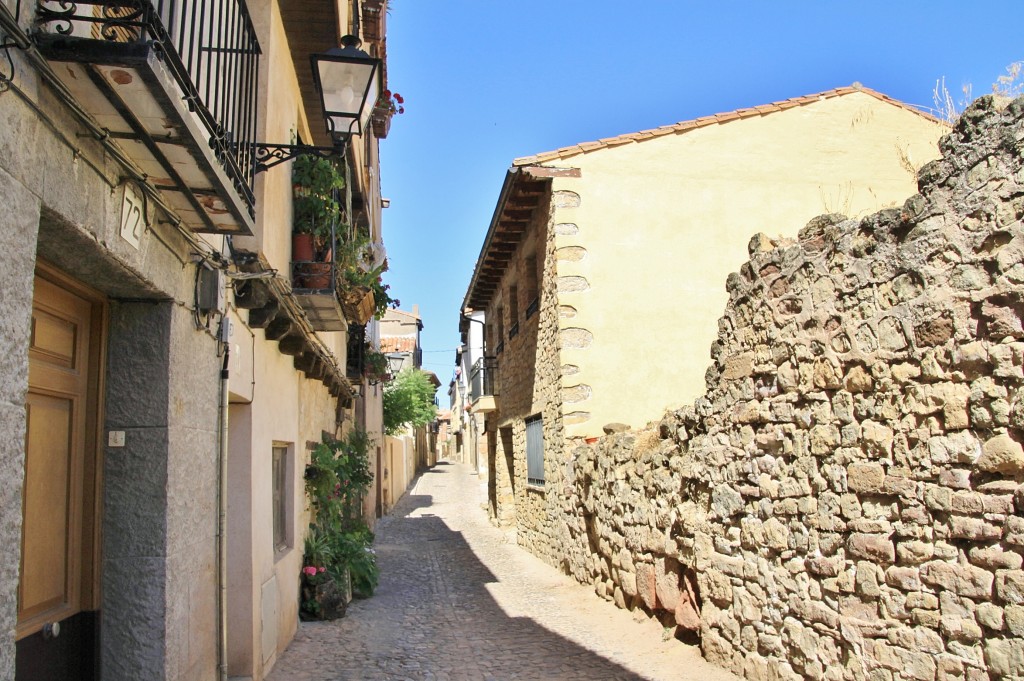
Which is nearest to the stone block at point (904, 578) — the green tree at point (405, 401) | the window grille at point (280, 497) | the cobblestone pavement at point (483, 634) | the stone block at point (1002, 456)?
the stone block at point (1002, 456)

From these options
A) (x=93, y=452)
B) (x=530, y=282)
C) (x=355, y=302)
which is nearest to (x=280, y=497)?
(x=355, y=302)

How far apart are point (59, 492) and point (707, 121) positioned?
372 inches

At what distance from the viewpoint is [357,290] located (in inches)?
328

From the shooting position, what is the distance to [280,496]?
7234 millimetres

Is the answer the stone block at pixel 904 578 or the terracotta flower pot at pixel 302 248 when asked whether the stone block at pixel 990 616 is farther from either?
the terracotta flower pot at pixel 302 248

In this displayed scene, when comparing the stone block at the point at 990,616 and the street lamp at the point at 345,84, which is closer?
the stone block at the point at 990,616

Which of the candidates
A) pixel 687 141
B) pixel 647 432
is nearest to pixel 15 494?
pixel 647 432

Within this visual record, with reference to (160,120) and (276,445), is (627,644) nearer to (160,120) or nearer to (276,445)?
(276,445)

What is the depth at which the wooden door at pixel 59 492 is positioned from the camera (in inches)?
121

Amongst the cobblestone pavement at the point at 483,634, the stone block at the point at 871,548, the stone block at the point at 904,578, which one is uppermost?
the stone block at the point at 871,548

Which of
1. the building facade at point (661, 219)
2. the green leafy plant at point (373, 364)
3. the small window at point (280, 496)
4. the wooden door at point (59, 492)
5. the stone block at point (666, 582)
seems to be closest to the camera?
the wooden door at point (59, 492)

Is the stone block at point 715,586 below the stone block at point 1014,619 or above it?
below

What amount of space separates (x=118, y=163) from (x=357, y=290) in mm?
5253

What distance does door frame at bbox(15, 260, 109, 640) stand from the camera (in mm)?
3498
